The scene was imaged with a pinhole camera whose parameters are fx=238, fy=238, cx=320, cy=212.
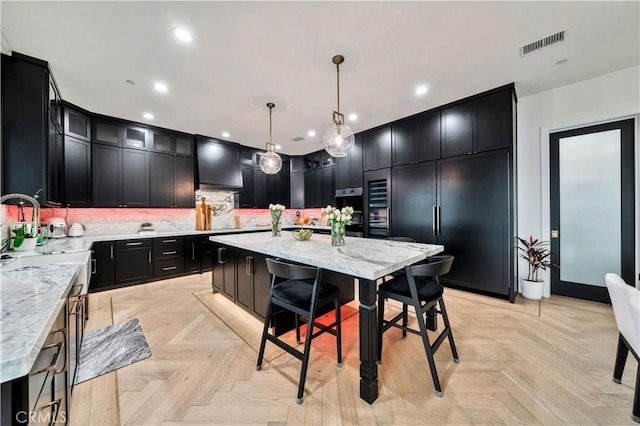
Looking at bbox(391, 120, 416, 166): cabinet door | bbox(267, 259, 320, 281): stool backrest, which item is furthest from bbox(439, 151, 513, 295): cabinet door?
bbox(267, 259, 320, 281): stool backrest

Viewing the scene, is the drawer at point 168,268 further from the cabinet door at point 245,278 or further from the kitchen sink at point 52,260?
the cabinet door at point 245,278

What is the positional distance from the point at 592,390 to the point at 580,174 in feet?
9.20

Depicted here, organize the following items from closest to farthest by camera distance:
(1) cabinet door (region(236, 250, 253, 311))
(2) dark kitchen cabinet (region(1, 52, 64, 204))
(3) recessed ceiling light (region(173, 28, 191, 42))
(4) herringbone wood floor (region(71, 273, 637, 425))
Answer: (4) herringbone wood floor (region(71, 273, 637, 425)) < (3) recessed ceiling light (region(173, 28, 191, 42)) < (2) dark kitchen cabinet (region(1, 52, 64, 204)) < (1) cabinet door (region(236, 250, 253, 311))

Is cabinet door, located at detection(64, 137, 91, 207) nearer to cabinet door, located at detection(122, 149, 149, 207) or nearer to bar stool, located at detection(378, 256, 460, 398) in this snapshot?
cabinet door, located at detection(122, 149, 149, 207)

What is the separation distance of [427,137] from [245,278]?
3.47 m

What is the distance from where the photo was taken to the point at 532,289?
126 inches

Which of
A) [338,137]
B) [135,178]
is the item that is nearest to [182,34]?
[338,137]

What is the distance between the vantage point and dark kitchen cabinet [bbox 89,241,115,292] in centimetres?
363

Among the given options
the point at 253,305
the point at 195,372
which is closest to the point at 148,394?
the point at 195,372

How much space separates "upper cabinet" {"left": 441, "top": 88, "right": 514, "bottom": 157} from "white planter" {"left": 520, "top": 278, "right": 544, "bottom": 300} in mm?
1874

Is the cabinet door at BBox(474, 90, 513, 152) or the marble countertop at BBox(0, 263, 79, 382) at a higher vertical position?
the cabinet door at BBox(474, 90, 513, 152)

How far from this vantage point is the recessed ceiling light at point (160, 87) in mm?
2975

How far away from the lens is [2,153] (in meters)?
2.37

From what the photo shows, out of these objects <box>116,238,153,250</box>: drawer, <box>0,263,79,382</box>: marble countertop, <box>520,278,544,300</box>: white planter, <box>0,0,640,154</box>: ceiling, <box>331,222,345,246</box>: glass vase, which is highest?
<box>0,0,640,154</box>: ceiling
